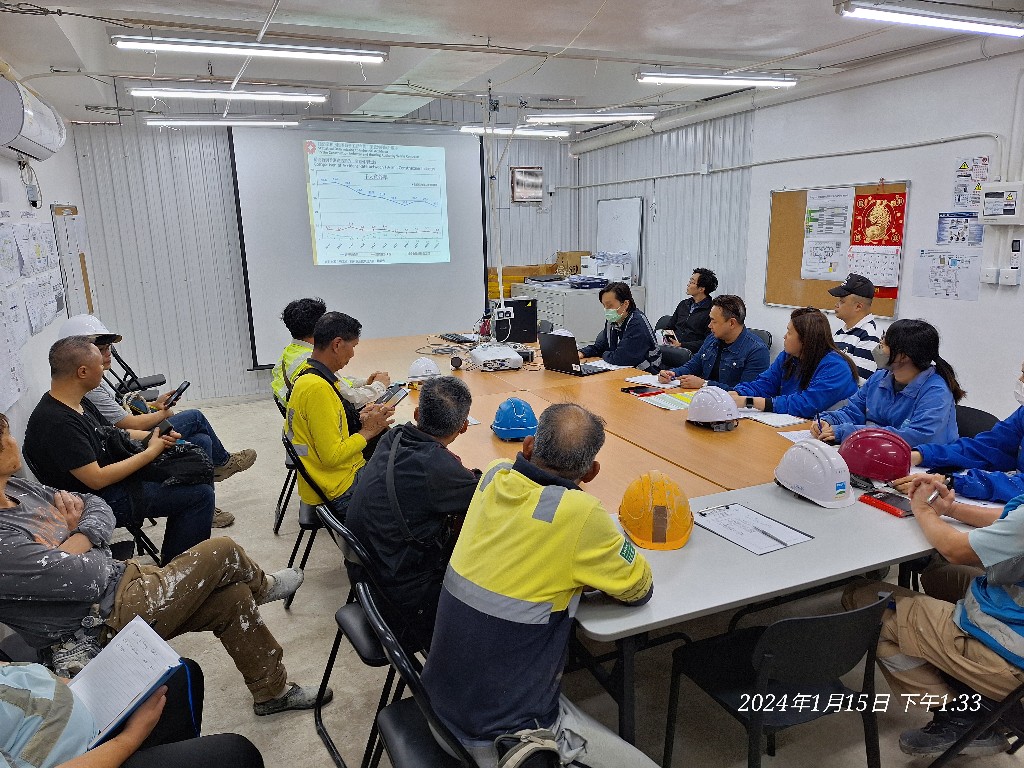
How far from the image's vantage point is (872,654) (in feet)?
6.19

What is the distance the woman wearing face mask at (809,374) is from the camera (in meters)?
3.49

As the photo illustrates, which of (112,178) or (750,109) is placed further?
(112,178)

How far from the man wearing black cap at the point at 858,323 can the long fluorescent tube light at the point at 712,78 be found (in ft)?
4.96

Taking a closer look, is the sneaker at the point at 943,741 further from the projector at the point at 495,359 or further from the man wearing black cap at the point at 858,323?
the projector at the point at 495,359

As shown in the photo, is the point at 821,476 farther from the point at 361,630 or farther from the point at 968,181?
the point at 968,181

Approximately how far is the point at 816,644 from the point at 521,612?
2.51 feet

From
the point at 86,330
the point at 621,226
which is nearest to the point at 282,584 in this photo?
the point at 86,330

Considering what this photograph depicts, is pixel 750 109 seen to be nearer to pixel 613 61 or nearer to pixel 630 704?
pixel 613 61

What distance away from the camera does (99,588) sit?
1.98 meters

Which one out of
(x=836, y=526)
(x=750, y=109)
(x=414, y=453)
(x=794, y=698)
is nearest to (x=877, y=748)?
(x=794, y=698)

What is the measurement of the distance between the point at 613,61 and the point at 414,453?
4.21 metres

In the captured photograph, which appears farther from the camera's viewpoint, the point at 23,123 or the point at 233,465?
the point at 233,465

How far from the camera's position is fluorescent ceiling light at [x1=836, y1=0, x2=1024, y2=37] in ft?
9.95

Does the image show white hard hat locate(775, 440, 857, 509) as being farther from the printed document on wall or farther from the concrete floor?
the printed document on wall
